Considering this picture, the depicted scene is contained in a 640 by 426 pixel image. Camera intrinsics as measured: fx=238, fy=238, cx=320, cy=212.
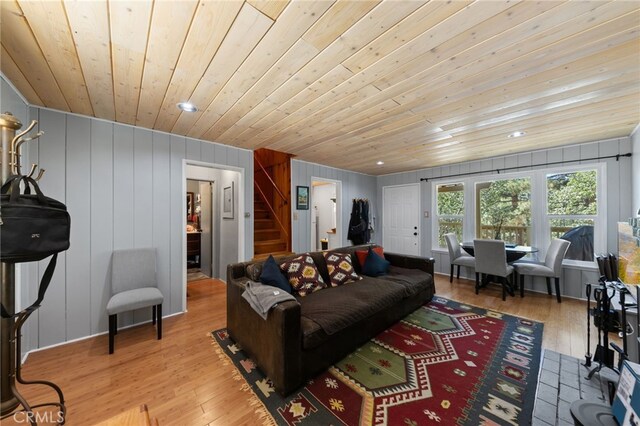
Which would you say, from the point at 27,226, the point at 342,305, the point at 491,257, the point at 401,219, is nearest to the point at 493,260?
the point at 491,257

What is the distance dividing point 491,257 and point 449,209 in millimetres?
1652

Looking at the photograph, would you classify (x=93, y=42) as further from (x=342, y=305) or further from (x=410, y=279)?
(x=410, y=279)

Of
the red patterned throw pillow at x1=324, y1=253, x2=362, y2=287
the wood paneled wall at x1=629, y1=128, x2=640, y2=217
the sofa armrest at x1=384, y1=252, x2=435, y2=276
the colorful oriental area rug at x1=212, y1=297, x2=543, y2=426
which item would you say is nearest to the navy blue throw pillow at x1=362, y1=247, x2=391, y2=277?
the red patterned throw pillow at x1=324, y1=253, x2=362, y2=287

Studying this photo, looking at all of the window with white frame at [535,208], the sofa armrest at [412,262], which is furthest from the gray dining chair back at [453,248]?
the sofa armrest at [412,262]

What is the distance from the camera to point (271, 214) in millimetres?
5090

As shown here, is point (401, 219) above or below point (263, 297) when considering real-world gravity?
above

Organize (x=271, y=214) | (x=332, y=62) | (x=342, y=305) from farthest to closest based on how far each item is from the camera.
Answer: (x=271, y=214) → (x=342, y=305) → (x=332, y=62)

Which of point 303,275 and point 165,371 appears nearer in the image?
point 165,371

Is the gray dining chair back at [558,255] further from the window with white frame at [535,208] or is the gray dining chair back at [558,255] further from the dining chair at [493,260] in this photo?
the dining chair at [493,260]

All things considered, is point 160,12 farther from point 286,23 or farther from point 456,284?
A: point 456,284

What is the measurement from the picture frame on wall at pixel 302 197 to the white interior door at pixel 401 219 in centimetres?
243

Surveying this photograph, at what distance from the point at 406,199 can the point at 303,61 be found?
15.8ft

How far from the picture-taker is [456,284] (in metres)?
4.50

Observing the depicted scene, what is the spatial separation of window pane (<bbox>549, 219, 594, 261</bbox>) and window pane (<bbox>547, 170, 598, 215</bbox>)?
0.15 metres
